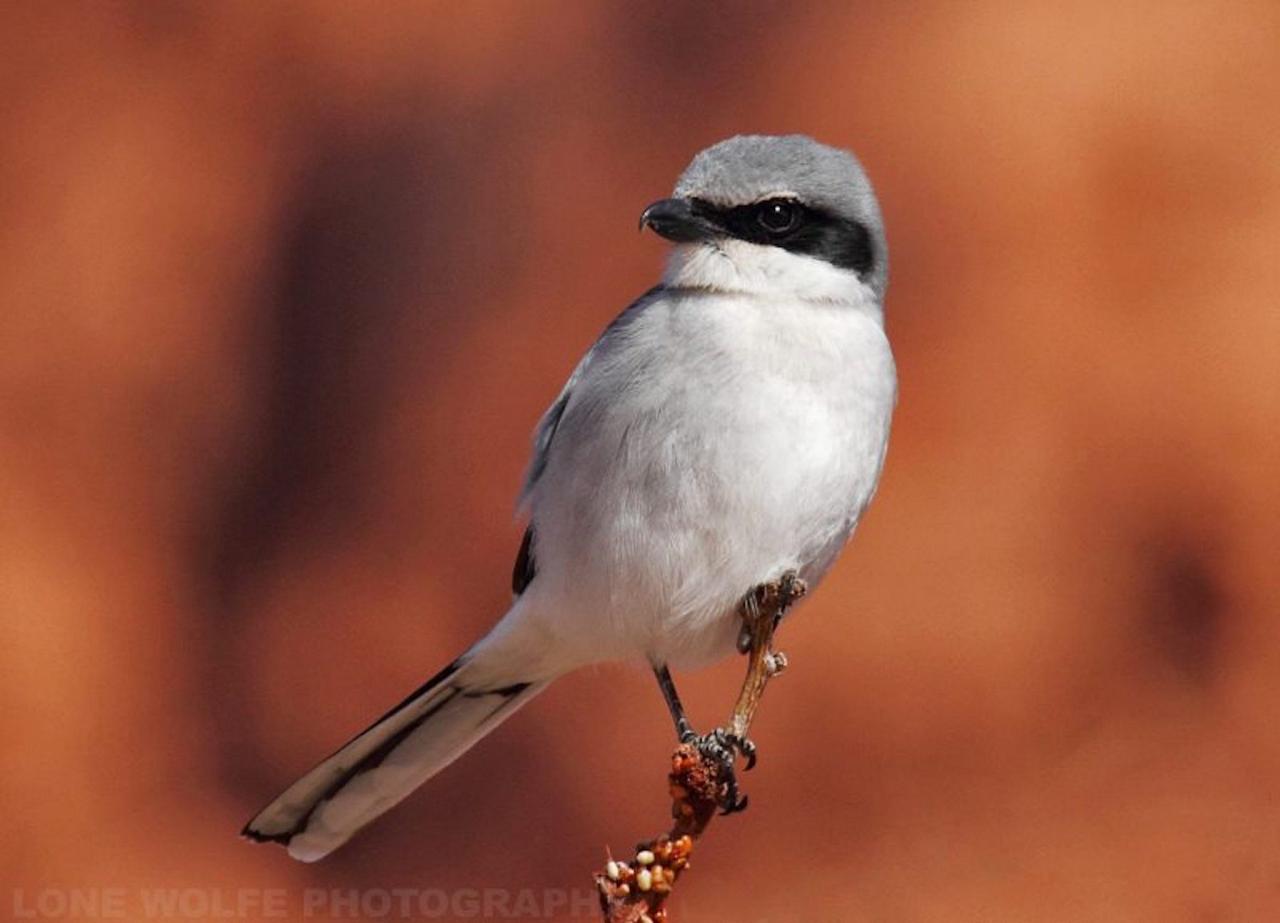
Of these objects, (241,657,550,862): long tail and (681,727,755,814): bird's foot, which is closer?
(681,727,755,814): bird's foot

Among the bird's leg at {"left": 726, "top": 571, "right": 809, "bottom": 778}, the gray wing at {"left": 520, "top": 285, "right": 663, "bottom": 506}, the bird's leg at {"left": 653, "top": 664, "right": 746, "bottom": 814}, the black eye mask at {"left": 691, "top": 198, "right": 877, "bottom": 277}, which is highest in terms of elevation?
the black eye mask at {"left": 691, "top": 198, "right": 877, "bottom": 277}

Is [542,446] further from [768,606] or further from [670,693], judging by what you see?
[768,606]

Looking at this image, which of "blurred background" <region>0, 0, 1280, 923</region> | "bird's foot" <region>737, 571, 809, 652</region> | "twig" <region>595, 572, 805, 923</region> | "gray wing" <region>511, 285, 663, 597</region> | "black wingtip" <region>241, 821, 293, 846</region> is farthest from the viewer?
"blurred background" <region>0, 0, 1280, 923</region>

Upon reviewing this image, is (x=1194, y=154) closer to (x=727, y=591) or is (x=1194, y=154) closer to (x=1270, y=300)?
(x=1270, y=300)

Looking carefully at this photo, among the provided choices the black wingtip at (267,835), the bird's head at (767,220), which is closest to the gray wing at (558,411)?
the bird's head at (767,220)

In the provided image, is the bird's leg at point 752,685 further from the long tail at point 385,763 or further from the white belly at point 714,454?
the long tail at point 385,763

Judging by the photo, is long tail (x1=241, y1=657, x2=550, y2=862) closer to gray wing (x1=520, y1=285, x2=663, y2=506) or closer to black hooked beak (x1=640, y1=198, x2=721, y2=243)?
gray wing (x1=520, y1=285, x2=663, y2=506)

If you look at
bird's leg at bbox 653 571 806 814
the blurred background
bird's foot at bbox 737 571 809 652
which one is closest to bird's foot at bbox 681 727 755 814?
bird's leg at bbox 653 571 806 814
